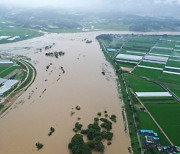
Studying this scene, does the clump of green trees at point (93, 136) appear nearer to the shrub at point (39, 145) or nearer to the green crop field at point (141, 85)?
the shrub at point (39, 145)

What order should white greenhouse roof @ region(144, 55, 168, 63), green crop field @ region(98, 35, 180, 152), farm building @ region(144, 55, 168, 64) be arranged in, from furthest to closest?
white greenhouse roof @ region(144, 55, 168, 63) < farm building @ region(144, 55, 168, 64) < green crop field @ region(98, 35, 180, 152)

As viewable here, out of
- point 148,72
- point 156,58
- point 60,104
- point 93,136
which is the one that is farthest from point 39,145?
point 156,58

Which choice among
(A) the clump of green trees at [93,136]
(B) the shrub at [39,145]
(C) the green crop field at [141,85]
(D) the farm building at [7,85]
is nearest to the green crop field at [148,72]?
(C) the green crop field at [141,85]

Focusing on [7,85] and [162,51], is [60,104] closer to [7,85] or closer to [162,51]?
[7,85]

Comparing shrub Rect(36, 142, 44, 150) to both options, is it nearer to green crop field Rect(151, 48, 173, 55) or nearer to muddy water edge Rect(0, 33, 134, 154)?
muddy water edge Rect(0, 33, 134, 154)

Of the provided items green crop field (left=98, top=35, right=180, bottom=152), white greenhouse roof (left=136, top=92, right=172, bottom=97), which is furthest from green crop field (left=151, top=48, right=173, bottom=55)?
white greenhouse roof (left=136, top=92, right=172, bottom=97)

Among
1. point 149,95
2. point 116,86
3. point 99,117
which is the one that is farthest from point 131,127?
point 116,86
